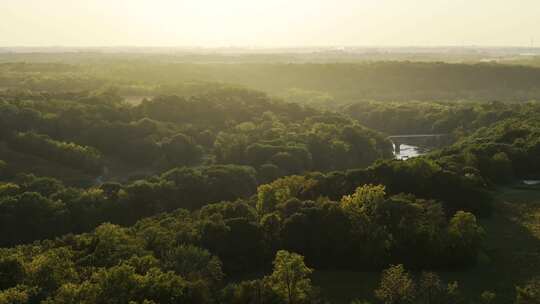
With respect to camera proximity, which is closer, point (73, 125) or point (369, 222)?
point (369, 222)

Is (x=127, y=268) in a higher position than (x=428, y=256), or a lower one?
higher

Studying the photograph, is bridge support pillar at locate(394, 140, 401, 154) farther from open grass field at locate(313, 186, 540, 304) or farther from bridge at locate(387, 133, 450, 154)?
open grass field at locate(313, 186, 540, 304)

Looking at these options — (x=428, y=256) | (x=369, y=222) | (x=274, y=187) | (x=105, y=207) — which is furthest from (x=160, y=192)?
(x=428, y=256)

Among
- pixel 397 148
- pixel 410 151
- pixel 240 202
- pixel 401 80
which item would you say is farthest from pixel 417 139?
pixel 401 80

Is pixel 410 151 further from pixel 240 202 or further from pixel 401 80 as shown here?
pixel 401 80

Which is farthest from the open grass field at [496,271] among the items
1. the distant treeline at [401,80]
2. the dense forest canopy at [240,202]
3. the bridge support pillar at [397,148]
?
the distant treeline at [401,80]

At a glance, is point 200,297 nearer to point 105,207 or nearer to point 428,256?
point 428,256

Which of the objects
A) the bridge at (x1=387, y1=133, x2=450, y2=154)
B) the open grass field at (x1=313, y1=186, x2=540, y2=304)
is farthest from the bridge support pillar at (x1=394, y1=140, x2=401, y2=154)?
the open grass field at (x1=313, y1=186, x2=540, y2=304)
